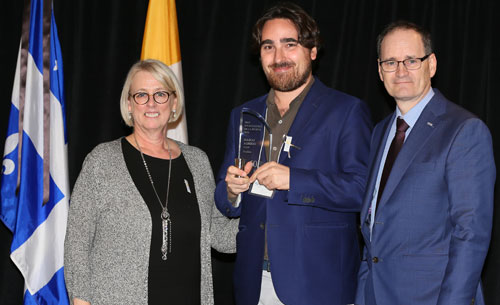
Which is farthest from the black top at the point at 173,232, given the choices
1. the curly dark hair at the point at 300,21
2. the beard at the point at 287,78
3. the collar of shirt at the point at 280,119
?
the curly dark hair at the point at 300,21

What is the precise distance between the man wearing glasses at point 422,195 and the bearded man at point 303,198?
0.13 m

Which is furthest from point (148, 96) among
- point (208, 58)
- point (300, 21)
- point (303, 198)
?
point (208, 58)

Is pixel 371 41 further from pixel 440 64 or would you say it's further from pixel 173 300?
pixel 173 300

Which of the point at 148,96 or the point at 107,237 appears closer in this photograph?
the point at 107,237

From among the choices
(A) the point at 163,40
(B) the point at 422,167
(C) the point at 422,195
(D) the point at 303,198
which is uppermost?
(A) the point at 163,40

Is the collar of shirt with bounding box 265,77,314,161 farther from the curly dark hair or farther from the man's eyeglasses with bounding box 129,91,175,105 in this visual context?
the man's eyeglasses with bounding box 129,91,175,105

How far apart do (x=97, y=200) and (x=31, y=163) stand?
1302 millimetres

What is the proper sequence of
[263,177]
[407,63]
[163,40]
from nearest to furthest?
[407,63] < [263,177] < [163,40]

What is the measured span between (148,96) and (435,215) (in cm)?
157

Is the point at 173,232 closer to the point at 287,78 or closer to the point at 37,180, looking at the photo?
the point at 287,78

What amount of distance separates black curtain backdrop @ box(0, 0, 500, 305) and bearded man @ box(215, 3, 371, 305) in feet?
5.38

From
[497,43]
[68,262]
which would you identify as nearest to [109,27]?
[68,262]

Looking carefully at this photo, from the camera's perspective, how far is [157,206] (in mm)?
2490

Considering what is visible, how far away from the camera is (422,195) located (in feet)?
6.42
